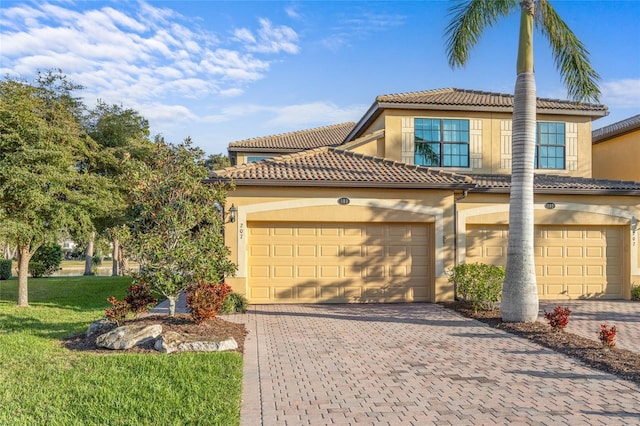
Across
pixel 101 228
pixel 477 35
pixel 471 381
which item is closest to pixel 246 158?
pixel 101 228

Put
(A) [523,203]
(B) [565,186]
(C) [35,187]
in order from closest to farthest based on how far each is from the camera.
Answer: (A) [523,203] < (C) [35,187] < (B) [565,186]

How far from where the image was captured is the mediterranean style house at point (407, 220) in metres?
12.9

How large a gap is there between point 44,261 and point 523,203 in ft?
80.2

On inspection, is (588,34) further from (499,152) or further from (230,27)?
(230,27)

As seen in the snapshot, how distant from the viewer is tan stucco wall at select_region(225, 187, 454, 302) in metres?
12.6

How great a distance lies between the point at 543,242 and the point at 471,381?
370 inches

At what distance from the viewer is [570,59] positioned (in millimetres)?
11188

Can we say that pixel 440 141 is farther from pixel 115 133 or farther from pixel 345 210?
pixel 115 133

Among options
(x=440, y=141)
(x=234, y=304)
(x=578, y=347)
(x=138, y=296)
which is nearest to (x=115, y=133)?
(x=234, y=304)

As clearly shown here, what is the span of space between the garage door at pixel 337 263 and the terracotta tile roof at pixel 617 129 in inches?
427

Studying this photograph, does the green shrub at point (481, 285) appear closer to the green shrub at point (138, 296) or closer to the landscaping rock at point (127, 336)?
the landscaping rock at point (127, 336)

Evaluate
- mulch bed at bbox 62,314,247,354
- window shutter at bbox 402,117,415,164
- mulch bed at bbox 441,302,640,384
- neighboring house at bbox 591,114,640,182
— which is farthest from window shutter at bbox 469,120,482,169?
mulch bed at bbox 62,314,247,354

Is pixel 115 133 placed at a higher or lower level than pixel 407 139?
higher

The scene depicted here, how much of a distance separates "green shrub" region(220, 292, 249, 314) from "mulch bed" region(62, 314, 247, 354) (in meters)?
1.56
